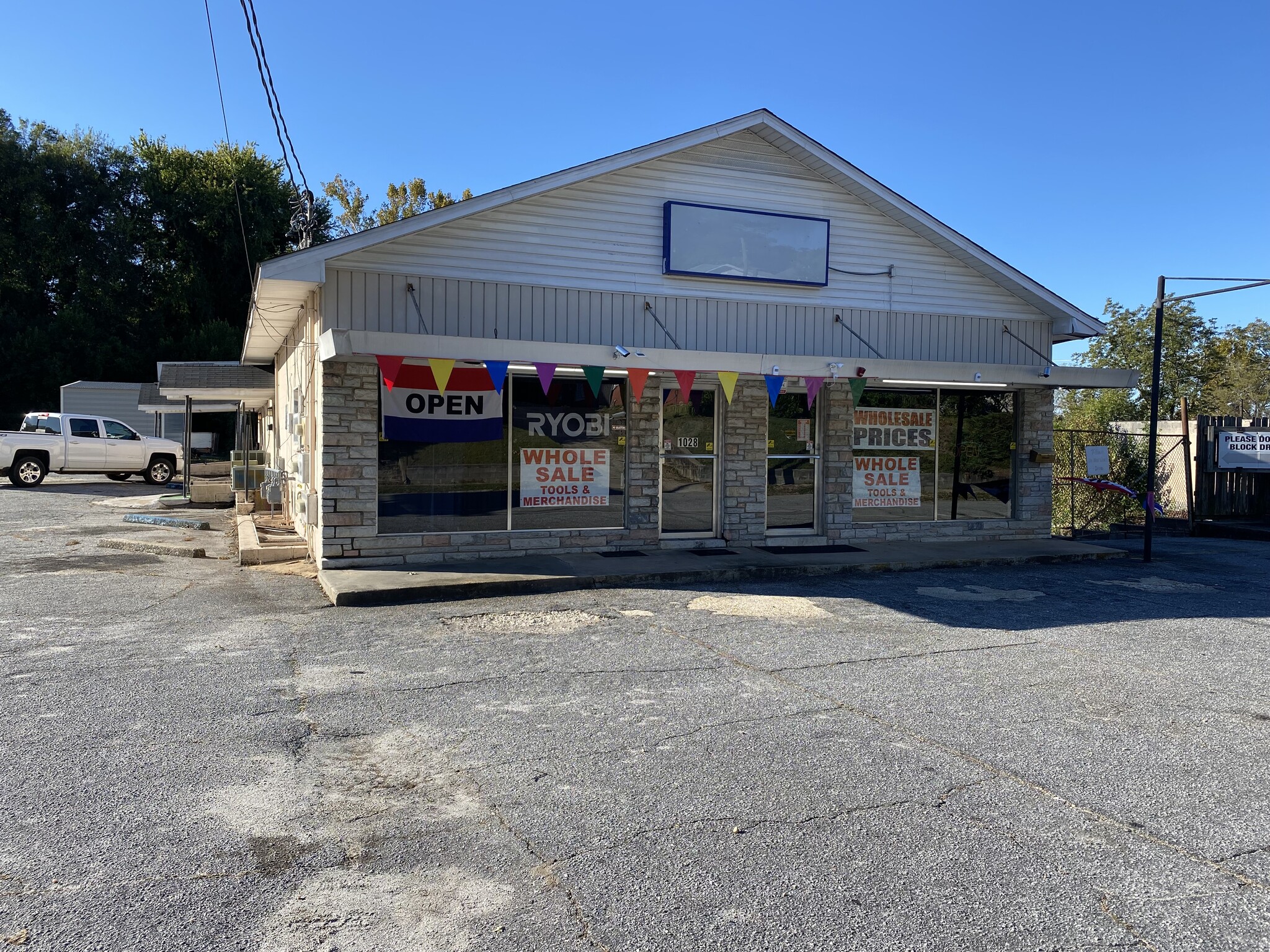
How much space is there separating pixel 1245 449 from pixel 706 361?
1355cm

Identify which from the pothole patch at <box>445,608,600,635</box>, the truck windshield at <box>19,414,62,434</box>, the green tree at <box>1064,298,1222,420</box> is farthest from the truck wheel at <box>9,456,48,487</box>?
the green tree at <box>1064,298,1222,420</box>

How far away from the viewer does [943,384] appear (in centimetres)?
1345

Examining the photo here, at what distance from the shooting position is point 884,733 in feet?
17.2

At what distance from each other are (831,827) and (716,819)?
0.51m

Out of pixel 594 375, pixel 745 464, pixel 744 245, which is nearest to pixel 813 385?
pixel 745 464

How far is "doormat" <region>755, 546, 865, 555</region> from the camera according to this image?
40.2 ft

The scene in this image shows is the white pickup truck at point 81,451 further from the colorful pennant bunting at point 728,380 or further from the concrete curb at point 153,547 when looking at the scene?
the colorful pennant bunting at point 728,380

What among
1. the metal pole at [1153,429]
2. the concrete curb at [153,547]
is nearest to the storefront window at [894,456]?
the metal pole at [1153,429]

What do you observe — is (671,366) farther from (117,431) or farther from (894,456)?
(117,431)

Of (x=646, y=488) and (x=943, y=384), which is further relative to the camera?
(x=943, y=384)

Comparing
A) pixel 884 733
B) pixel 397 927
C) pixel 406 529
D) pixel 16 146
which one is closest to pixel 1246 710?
pixel 884 733

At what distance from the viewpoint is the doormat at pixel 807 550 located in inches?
483

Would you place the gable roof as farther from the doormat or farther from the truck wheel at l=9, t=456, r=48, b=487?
the truck wheel at l=9, t=456, r=48, b=487

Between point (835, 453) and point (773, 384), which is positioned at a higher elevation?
point (773, 384)
